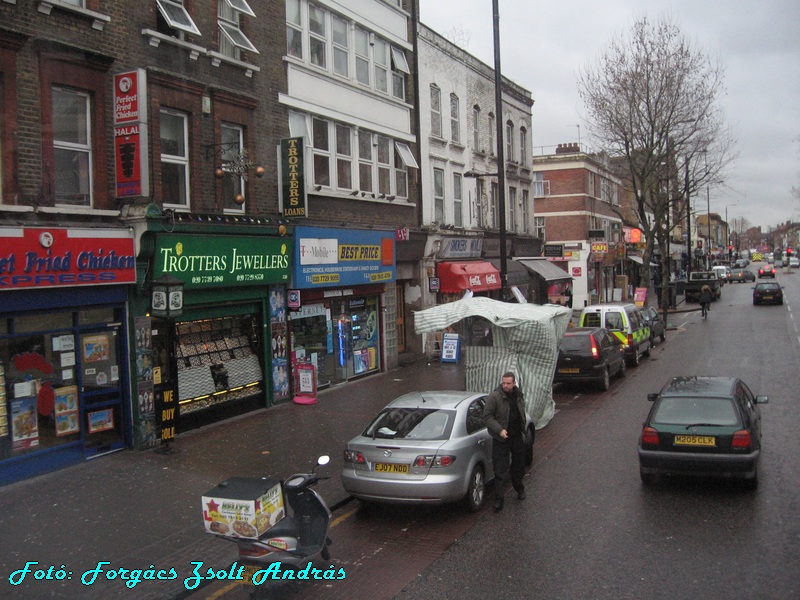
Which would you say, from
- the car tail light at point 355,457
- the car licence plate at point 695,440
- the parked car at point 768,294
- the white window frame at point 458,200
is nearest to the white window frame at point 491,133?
the white window frame at point 458,200

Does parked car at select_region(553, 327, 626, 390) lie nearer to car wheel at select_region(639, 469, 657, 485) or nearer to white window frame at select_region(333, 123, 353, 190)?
white window frame at select_region(333, 123, 353, 190)

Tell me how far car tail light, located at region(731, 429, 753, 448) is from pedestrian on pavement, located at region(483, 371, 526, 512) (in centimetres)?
267

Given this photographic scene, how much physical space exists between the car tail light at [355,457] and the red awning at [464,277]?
1551 cm

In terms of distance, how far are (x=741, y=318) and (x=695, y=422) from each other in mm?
30228

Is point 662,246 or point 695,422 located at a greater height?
point 662,246

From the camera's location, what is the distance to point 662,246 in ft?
127

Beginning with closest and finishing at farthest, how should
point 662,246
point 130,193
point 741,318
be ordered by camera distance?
point 130,193, point 741,318, point 662,246

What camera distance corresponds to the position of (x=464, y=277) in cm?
2448

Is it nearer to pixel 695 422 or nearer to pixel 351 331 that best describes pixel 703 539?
pixel 695 422

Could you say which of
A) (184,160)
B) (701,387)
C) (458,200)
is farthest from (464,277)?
(701,387)

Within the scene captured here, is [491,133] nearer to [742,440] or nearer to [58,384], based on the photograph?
[58,384]


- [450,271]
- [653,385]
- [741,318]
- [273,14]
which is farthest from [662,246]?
[273,14]

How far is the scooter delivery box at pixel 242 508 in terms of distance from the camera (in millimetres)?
6223

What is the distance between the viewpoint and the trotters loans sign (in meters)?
11.9
